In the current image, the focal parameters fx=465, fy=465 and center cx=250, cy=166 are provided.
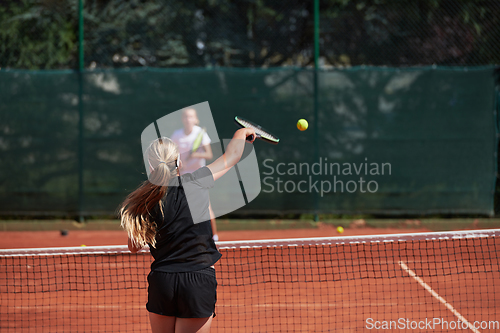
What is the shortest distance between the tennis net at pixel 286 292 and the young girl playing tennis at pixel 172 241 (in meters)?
1.44

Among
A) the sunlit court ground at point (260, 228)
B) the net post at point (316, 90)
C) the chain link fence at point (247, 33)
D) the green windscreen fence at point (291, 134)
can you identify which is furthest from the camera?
the chain link fence at point (247, 33)

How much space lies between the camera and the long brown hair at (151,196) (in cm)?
188

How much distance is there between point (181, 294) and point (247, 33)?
6579 millimetres

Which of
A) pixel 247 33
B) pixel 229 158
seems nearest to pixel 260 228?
pixel 247 33

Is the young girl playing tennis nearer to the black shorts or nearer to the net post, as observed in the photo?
the black shorts

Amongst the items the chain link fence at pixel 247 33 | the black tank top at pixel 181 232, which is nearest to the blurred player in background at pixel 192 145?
the chain link fence at pixel 247 33

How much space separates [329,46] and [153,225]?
6512 mm

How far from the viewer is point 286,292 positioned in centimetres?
430

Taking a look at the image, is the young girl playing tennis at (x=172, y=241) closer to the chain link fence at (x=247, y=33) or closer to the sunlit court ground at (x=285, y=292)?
the sunlit court ground at (x=285, y=292)

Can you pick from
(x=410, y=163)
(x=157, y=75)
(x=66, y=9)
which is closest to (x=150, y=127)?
(x=157, y=75)

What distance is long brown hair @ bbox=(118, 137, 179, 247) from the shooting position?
188 cm

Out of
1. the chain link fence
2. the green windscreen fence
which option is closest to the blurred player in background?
the green windscreen fence

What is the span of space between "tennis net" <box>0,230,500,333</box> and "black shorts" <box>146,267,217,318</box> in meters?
1.45

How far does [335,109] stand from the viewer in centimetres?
718
